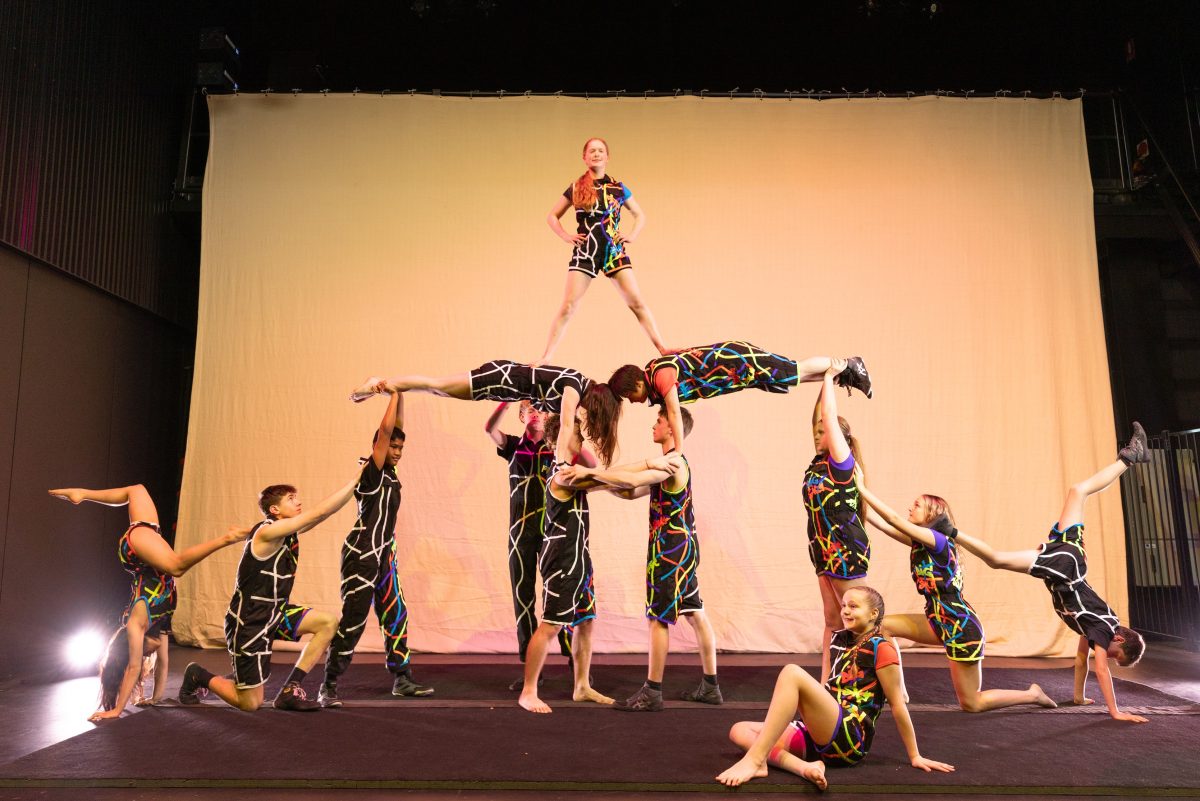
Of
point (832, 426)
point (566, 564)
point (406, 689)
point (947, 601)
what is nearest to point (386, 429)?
point (566, 564)

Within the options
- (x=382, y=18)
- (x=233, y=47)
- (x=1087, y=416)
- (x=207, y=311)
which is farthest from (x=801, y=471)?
(x=233, y=47)

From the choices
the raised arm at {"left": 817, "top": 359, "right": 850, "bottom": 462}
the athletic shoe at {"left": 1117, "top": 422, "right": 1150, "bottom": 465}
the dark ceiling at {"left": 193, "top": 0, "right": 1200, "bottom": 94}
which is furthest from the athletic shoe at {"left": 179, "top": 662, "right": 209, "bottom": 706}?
the dark ceiling at {"left": 193, "top": 0, "right": 1200, "bottom": 94}

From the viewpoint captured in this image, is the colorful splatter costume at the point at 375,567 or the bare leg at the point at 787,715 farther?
the colorful splatter costume at the point at 375,567

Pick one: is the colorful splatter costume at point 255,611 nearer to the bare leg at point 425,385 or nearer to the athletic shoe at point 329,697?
the athletic shoe at point 329,697

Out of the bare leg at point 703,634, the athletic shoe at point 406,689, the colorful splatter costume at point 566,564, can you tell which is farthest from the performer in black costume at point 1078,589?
the athletic shoe at point 406,689

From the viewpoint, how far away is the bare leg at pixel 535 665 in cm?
430

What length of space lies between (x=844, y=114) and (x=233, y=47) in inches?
208

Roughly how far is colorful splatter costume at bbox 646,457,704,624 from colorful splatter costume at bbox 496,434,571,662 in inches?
30.7

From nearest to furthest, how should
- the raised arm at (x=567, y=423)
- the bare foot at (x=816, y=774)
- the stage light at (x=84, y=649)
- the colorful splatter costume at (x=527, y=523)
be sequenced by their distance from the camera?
the bare foot at (x=816, y=774), the raised arm at (x=567, y=423), the colorful splatter costume at (x=527, y=523), the stage light at (x=84, y=649)

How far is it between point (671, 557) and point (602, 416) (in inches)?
32.6

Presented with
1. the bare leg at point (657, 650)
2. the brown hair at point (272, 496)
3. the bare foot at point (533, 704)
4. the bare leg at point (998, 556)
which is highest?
the brown hair at point (272, 496)

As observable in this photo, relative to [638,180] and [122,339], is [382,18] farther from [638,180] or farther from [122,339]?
[122,339]

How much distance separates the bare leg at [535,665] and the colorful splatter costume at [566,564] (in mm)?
57

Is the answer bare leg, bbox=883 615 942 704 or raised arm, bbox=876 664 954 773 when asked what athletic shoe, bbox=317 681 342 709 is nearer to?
raised arm, bbox=876 664 954 773
